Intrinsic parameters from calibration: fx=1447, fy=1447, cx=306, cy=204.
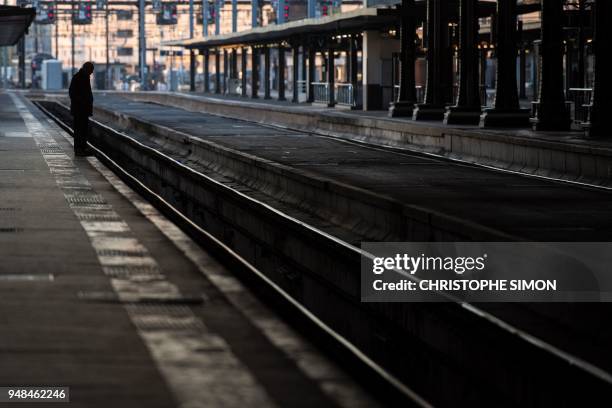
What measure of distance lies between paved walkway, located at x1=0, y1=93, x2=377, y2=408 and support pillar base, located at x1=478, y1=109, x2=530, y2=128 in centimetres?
2127

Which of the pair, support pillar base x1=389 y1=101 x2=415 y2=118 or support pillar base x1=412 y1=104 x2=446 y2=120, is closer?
support pillar base x1=412 y1=104 x2=446 y2=120

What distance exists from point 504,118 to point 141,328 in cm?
2813

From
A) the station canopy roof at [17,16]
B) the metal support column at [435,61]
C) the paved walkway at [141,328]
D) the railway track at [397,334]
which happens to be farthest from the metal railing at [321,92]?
the paved walkway at [141,328]

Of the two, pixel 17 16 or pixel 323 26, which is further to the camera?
pixel 323 26

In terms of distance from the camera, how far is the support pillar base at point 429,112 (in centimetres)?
4534

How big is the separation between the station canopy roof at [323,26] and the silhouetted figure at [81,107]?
68.2 ft

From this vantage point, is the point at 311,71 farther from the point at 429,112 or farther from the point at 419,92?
the point at 429,112

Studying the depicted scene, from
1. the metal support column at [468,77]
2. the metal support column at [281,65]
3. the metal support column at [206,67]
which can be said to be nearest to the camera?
the metal support column at [468,77]

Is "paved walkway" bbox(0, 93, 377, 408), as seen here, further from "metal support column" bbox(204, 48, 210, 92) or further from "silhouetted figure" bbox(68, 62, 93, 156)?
"metal support column" bbox(204, 48, 210, 92)

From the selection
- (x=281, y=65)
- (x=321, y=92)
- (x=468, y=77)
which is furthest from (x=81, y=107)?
(x=281, y=65)

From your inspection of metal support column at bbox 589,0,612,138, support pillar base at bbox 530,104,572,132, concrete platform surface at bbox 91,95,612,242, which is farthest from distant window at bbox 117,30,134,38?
metal support column at bbox 589,0,612,138

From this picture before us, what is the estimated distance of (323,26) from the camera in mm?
60062

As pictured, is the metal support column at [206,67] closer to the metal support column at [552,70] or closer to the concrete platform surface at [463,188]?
the concrete platform surface at [463,188]

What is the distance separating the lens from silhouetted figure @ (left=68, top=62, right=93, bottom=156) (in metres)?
30.0
